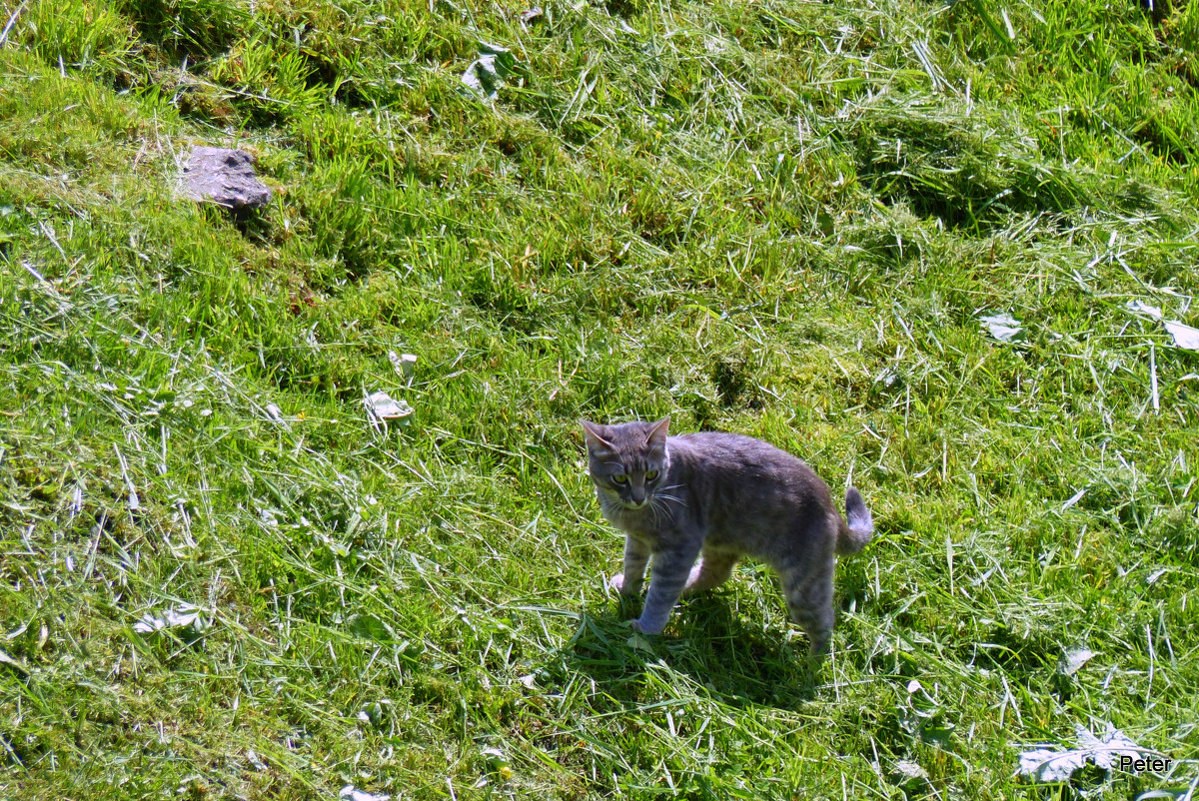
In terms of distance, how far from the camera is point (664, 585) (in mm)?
5082

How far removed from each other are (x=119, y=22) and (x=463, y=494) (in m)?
3.95

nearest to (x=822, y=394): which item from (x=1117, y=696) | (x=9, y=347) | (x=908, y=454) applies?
(x=908, y=454)

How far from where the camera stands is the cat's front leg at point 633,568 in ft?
17.2

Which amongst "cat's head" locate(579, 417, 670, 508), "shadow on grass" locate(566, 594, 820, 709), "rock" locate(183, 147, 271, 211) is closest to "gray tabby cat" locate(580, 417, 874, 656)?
"cat's head" locate(579, 417, 670, 508)

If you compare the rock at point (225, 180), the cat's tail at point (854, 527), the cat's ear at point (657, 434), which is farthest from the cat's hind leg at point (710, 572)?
the rock at point (225, 180)

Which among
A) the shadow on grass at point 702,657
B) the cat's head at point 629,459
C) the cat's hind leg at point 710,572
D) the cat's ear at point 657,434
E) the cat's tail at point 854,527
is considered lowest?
the shadow on grass at point 702,657

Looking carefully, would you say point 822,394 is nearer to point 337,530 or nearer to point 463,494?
Result: point 463,494

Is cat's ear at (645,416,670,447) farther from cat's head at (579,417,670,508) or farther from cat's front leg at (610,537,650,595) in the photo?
cat's front leg at (610,537,650,595)

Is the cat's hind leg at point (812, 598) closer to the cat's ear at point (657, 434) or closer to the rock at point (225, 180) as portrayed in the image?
the cat's ear at point (657, 434)

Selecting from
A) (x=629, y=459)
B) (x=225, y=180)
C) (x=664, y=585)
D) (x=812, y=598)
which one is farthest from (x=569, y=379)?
(x=225, y=180)

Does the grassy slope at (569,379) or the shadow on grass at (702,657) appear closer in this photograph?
the grassy slope at (569,379)

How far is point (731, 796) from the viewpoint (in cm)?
454

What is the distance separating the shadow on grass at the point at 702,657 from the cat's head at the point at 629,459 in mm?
623

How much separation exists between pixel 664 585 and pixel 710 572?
466mm
